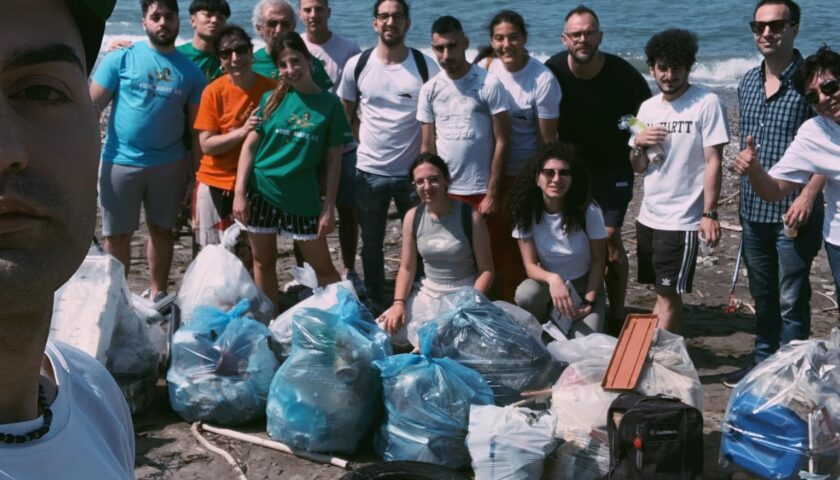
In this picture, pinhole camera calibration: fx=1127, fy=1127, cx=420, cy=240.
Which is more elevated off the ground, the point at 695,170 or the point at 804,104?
the point at 804,104

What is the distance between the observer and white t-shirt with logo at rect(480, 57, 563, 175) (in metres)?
6.77

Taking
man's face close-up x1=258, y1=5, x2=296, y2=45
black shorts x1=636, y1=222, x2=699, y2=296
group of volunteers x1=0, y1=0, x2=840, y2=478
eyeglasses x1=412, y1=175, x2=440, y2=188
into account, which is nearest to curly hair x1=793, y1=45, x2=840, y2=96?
group of volunteers x1=0, y1=0, x2=840, y2=478

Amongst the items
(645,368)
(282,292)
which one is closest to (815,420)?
(645,368)

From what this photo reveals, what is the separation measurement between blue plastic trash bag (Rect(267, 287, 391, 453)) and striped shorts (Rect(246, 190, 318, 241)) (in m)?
1.32

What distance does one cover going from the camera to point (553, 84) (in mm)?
6770

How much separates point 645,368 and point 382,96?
2724 millimetres

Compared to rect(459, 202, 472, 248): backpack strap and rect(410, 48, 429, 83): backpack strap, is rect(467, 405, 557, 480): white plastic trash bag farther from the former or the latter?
rect(410, 48, 429, 83): backpack strap

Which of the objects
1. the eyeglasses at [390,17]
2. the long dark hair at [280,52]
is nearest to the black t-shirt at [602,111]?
the eyeglasses at [390,17]

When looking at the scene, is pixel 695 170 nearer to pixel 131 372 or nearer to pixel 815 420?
pixel 815 420

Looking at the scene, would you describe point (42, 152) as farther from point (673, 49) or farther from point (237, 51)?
point (237, 51)

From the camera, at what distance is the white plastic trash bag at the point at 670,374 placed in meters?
5.25

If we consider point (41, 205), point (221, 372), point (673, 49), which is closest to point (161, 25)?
point (221, 372)

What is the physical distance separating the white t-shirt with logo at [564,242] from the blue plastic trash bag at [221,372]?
168 centimetres

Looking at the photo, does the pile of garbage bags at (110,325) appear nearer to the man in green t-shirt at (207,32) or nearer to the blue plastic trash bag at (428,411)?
the blue plastic trash bag at (428,411)
